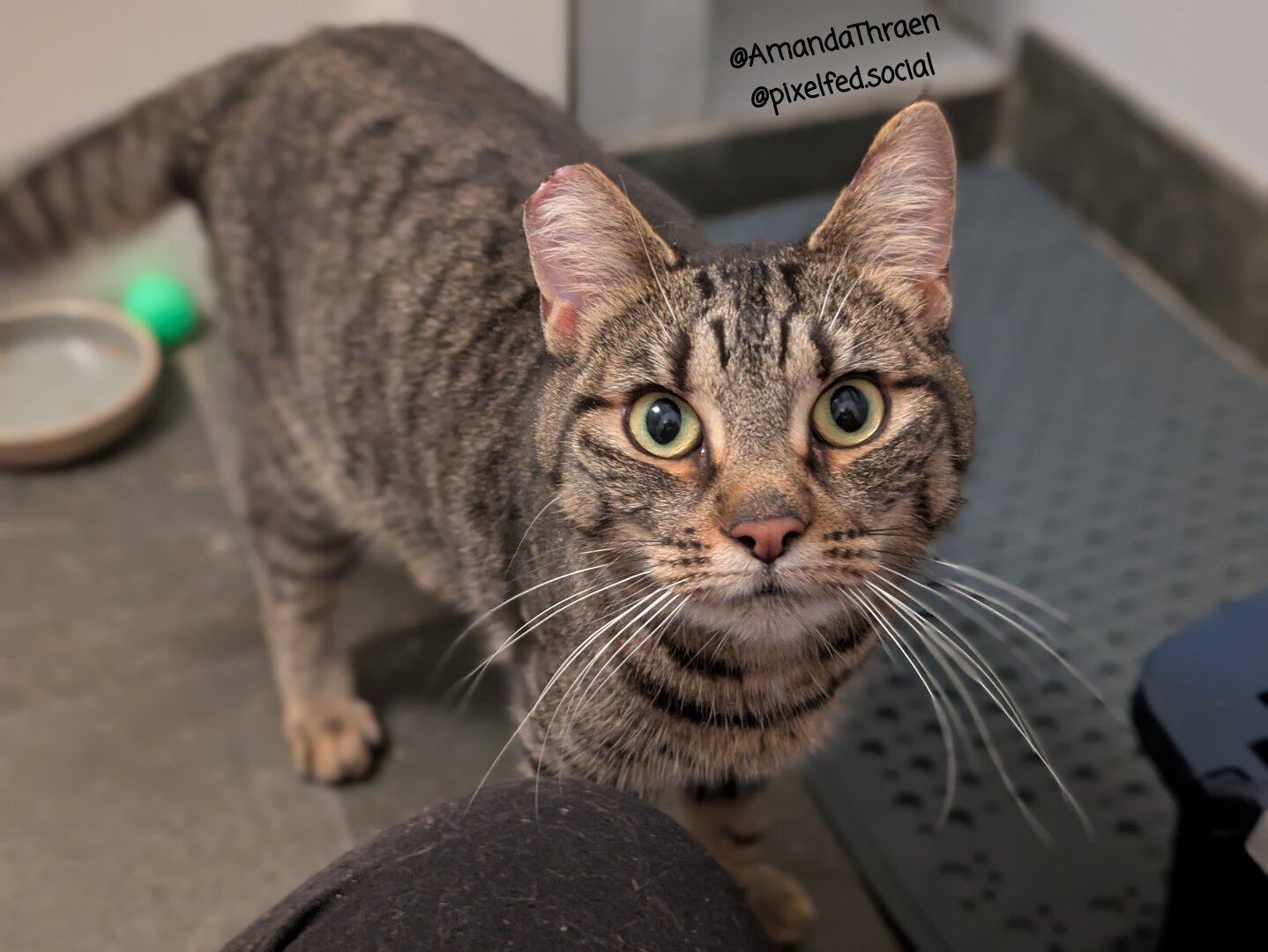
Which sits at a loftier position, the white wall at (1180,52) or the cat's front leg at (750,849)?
the white wall at (1180,52)

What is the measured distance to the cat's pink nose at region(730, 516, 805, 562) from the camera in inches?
30.2

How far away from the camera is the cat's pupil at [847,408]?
0.84m

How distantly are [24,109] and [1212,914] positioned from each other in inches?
68.4

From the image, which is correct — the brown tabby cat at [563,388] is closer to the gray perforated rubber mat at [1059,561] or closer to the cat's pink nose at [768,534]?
the cat's pink nose at [768,534]

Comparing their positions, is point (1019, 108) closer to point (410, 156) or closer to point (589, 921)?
point (410, 156)

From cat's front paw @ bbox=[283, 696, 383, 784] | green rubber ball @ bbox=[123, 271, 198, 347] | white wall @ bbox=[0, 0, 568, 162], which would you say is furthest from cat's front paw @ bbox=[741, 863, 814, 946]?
green rubber ball @ bbox=[123, 271, 198, 347]

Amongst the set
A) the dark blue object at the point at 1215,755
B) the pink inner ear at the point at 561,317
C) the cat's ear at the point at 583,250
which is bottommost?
the dark blue object at the point at 1215,755

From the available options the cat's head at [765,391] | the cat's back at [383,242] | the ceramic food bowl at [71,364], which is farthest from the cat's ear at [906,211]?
the ceramic food bowl at [71,364]

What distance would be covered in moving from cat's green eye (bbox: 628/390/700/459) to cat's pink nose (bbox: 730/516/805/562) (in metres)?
0.09

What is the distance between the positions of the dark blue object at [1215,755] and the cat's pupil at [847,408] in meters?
0.40

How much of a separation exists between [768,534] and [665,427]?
0.40 feet

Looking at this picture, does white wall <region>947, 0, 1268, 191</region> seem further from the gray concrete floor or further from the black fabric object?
the gray concrete floor

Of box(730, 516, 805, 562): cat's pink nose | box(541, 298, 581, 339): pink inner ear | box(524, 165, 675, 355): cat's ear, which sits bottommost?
box(730, 516, 805, 562): cat's pink nose

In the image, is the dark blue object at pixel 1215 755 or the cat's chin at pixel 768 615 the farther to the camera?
the dark blue object at pixel 1215 755
